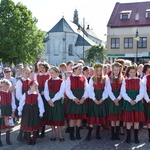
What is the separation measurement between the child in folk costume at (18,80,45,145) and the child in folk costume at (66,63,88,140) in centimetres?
79

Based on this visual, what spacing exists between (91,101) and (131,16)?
109 ft

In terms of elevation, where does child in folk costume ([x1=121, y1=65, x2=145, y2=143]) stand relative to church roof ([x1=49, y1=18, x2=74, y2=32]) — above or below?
below

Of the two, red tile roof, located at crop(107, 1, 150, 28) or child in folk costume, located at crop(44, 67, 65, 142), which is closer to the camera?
child in folk costume, located at crop(44, 67, 65, 142)

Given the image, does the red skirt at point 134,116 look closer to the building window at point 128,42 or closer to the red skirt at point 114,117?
the red skirt at point 114,117

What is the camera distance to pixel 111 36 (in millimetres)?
37562

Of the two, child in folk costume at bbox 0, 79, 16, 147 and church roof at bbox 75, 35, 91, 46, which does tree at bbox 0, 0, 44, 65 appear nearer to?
child in folk costume at bbox 0, 79, 16, 147

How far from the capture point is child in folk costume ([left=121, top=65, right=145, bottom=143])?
6473 millimetres

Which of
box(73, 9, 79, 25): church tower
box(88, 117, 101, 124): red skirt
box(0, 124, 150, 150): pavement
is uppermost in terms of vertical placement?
box(73, 9, 79, 25): church tower

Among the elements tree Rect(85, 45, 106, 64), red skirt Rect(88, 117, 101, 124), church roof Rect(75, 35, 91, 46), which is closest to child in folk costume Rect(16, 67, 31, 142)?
red skirt Rect(88, 117, 101, 124)

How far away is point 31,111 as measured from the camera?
21.0 feet

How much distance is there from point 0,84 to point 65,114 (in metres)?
1.89

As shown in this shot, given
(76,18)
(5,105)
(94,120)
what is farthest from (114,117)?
(76,18)

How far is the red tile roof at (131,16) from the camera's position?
36.8 m

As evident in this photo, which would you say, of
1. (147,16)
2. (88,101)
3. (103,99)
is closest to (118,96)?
(103,99)
